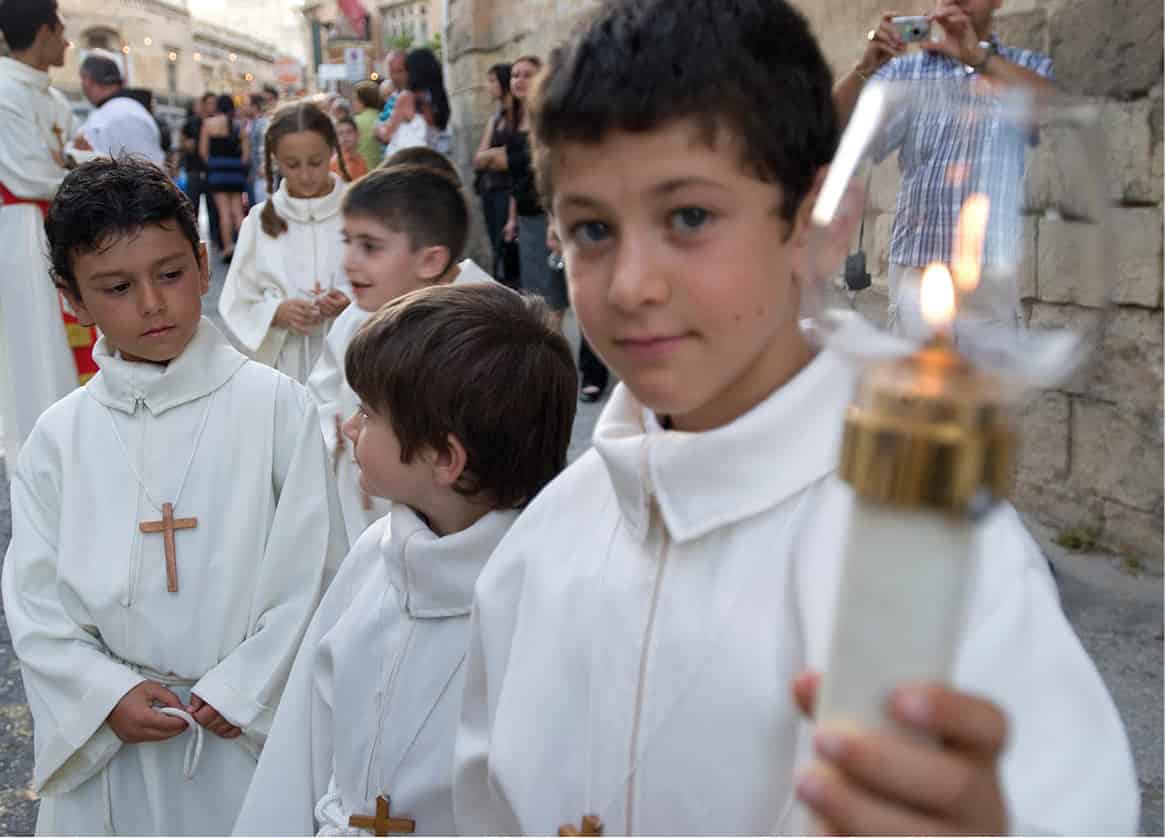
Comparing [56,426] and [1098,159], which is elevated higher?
[1098,159]

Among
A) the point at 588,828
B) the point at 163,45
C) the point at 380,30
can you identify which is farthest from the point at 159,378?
the point at 163,45

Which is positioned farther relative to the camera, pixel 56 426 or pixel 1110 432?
pixel 1110 432

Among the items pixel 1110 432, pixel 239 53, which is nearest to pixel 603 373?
pixel 1110 432

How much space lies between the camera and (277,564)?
90.5 inches

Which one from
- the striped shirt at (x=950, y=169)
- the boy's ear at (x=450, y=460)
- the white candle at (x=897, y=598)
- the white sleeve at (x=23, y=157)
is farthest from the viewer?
the white sleeve at (x=23, y=157)

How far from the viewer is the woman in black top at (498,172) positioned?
27.3 feet

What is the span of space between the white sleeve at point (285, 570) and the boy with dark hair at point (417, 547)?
0.21m

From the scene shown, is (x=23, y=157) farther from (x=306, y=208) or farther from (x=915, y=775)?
(x=915, y=775)

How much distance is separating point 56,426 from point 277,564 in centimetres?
54

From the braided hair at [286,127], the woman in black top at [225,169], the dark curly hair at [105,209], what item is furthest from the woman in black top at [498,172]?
the dark curly hair at [105,209]

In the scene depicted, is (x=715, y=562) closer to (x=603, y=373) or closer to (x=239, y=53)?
(x=603, y=373)

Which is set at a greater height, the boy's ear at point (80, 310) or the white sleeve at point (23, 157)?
the white sleeve at point (23, 157)

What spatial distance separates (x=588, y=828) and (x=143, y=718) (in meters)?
1.24

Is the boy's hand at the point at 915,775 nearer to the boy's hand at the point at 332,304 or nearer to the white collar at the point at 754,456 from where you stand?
the white collar at the point at 754,456
